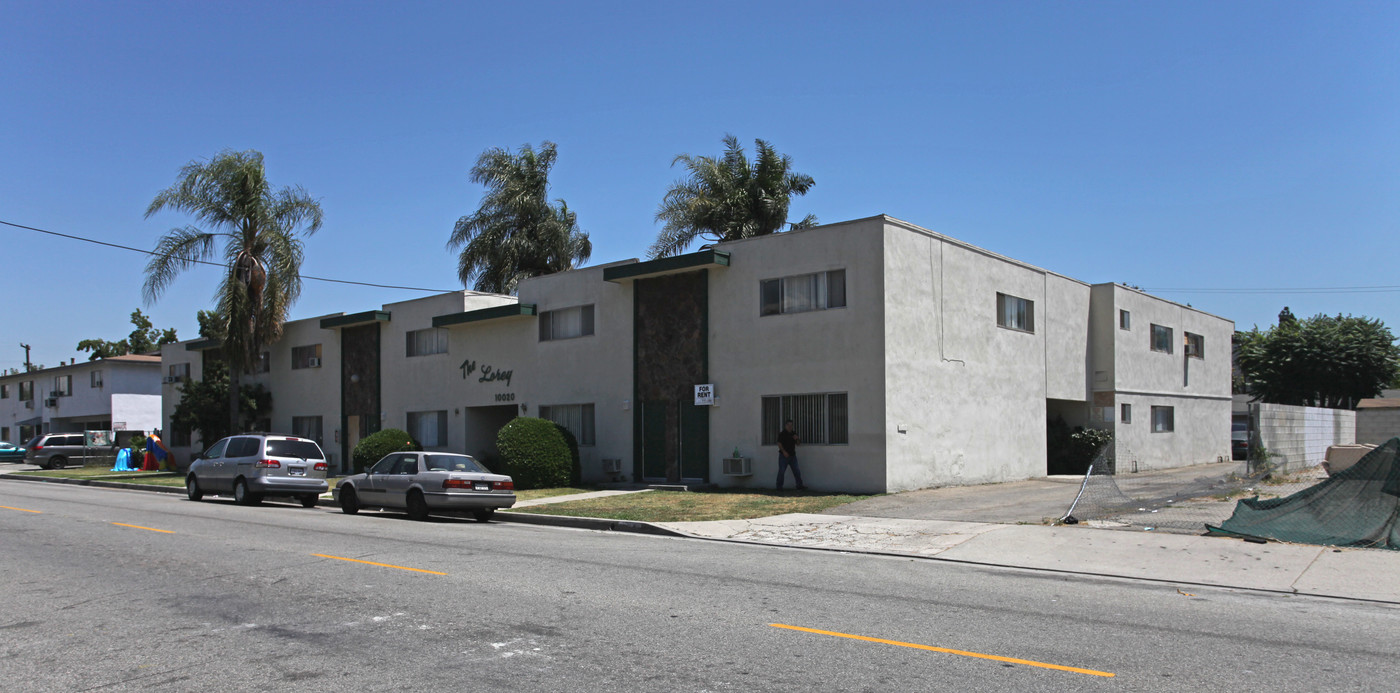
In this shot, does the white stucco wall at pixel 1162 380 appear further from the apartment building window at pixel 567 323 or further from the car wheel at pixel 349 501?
the car wheel at pixel 349 501

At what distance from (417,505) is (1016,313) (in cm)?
1604

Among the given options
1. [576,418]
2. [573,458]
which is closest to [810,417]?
[573,458]

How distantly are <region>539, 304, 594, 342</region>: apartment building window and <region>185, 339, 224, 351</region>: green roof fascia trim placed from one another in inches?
703

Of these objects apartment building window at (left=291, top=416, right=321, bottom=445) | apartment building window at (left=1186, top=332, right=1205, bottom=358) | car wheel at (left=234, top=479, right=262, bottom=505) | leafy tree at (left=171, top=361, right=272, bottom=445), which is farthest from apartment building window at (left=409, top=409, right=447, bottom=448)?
apartment building window at (left=1186, top=332, right=1205, bottom=358)

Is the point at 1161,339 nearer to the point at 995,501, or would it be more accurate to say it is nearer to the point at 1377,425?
the point at 1377,425

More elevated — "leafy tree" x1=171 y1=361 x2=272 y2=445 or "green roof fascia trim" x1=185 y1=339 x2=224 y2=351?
"green roof fascia trim" x1=185 y1=339 x2=224 y2=351

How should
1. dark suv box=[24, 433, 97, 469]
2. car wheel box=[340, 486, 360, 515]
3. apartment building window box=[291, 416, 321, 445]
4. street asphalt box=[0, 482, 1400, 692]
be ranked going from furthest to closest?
dark suv box=[24, 433, 97, 469] < apartment building window box=[291, 416, 321, 445] < car wheel box=[340, 486, 360, 515] < street asphalt box=[0, 482, 1400, 692]

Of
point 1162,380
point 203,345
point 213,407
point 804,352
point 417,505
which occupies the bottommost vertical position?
point 417,505

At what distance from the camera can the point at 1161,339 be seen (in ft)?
106

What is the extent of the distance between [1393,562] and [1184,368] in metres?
23.9

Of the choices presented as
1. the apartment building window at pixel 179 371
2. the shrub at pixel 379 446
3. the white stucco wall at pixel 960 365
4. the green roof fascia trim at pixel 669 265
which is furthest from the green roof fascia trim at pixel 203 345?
the white stucco wall at pixel 960 365

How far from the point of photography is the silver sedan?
18234 mm

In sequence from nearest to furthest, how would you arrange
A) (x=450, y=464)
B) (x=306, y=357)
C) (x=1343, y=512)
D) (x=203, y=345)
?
(x=1343, y=512)
(x=450, y=464)
(x=306, y=357)
(x=203, y=345)

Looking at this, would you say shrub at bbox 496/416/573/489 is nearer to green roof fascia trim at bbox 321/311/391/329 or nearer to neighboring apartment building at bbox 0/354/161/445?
green roof fascia trim at bbox 321/311/391/329
